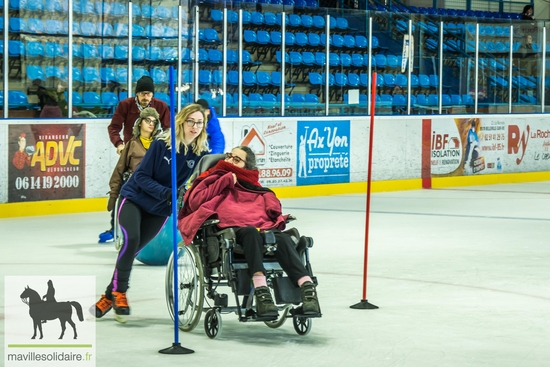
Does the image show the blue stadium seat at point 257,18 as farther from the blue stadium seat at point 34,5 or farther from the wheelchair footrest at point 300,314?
the wheelchair footrest at point 300,314

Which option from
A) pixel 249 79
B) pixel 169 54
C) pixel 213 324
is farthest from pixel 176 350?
pixel 249 79

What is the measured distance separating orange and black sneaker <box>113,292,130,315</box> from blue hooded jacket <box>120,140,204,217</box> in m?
0.56

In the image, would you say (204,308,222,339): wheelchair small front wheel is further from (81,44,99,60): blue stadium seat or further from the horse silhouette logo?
(81,44,99,60): blue stadium seat

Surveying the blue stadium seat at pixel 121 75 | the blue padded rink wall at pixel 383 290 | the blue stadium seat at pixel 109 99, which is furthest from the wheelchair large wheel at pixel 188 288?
the blue stadium seat at pixel 121 75

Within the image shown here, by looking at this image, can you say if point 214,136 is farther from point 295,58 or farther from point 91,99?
point 295,58

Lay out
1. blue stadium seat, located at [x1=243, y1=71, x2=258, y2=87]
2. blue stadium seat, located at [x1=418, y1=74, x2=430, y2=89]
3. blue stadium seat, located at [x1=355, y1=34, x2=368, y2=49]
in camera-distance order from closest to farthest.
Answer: blue stadium seat, located at [x1=243, y1=71, x2=258, y2=87]
blue stadium seat, located at [x1=355, y1=34, x2=368, y2=49]
blue stadium seat, located at [x1=418, y1=74, x2=430, y2=89]

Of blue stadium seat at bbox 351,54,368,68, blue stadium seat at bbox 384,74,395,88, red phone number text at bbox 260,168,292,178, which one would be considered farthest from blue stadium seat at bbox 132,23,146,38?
blue stadium seat at bbox 384,74,395,88

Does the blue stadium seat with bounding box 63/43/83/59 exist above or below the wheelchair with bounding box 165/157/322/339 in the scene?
above

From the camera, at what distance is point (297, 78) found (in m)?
17.3

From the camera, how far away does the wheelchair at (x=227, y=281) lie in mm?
6043

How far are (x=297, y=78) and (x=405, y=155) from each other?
7.51ft

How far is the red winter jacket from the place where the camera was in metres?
6.31

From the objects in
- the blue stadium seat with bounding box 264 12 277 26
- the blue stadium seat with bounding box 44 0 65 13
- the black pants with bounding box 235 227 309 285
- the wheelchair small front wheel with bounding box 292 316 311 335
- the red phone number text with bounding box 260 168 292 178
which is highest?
the blue stadium seat with bounding box 264 12 277 26

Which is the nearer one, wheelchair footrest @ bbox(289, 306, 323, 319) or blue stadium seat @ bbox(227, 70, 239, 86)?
wheelchair footrest @ bbox(289, 306, 323, 319)
